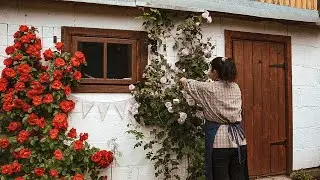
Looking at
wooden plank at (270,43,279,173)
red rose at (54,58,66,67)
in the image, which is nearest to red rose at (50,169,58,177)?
red rose at (54,58,66,67)

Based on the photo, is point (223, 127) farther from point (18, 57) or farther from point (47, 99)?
point (18, 57)

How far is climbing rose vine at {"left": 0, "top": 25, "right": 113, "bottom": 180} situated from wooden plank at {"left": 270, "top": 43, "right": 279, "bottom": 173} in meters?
2.84

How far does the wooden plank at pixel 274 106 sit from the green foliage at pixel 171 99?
1.36 meters

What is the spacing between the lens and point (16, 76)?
457 cm

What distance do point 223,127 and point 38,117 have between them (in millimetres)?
2018

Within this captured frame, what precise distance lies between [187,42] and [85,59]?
1.41 metres

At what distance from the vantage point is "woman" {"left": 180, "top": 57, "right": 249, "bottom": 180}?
419 cm

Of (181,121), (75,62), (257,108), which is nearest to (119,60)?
(75,62)

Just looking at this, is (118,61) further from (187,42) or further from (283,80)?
(283,80)

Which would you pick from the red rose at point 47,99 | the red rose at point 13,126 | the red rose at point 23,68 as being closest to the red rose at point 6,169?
the red rose at point 13,126

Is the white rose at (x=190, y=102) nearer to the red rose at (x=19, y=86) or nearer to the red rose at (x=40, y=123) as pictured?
the red rose at (x=40, y=123)

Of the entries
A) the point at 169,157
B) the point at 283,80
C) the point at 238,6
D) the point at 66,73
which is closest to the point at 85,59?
the point at 66,73

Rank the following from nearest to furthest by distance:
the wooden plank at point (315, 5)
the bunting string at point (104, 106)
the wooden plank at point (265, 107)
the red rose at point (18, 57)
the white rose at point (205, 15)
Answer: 1. the red rose at point (18, 57)
2. the bunting string at point (104, 106)
3. the white rose at point (205, 15)
4. the wooden plank at point (265, 107)
5. the wooden plank at point (315, 5)

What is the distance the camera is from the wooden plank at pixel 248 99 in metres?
6.18
